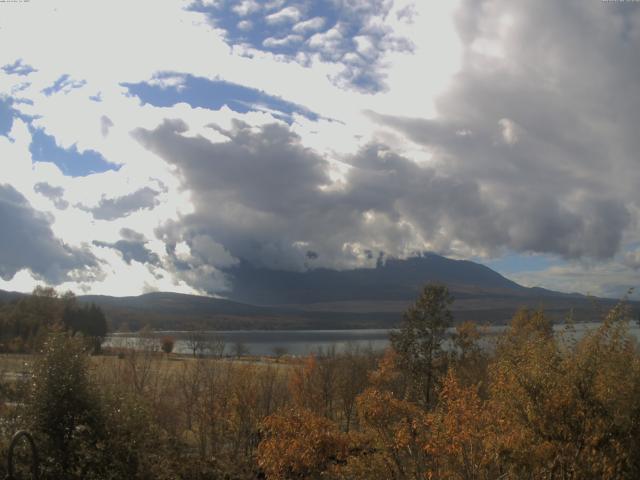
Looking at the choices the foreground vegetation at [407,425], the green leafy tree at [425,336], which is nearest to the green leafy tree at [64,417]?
the foreground vegetation at [407,425]

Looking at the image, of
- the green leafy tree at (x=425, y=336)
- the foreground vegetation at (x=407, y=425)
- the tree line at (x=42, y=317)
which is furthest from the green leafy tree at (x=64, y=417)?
the tree line at (x=42, y=317)

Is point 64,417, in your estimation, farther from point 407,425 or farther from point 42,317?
point 42,317

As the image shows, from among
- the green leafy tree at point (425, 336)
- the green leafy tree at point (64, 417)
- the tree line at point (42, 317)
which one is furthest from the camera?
the tree line at point (42, 317)

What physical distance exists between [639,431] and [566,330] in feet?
10.9

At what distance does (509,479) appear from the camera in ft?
45.0

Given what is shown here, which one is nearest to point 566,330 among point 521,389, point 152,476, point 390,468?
point 521,389

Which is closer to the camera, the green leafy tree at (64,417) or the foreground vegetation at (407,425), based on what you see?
the foreground vegetation at (407,425)

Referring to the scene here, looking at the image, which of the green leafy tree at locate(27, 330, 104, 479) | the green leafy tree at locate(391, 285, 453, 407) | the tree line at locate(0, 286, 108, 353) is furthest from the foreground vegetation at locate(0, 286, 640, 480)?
the tree line at locate(0, 286, 108, 353)

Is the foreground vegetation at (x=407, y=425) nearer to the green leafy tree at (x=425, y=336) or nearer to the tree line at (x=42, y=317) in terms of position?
the green leafy tree at (x=425, y=336)

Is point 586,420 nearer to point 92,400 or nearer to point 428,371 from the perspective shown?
point 92,400

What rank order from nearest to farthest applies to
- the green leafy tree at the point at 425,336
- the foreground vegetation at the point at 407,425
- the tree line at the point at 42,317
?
1. the foreground vegetation at the point at 407,425
2. the green leafy tree at the point at 425,336
3. the tree line at the point at 42,317

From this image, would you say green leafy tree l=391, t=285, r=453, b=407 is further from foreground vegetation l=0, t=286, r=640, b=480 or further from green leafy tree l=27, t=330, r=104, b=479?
green leafy tree l=27, t=330, r=104, b=479

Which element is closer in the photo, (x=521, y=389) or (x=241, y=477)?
(x=521, y=389)

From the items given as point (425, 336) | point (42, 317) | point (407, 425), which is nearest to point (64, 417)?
point (407, 425)
